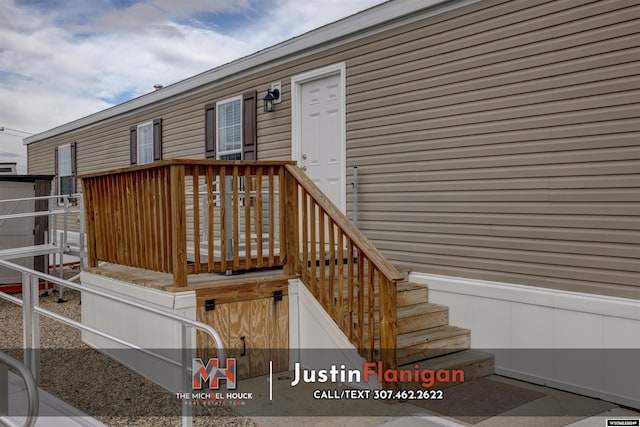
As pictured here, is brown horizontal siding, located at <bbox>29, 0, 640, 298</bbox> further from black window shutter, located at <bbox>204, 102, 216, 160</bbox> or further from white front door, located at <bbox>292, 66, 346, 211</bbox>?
black window shutter, located at <bbox>204, 102, 216, 160</bbox>

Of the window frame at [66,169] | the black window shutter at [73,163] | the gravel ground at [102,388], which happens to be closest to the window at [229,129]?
the gravel ground at [102,388]

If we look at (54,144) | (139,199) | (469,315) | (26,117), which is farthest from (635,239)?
(26,117)

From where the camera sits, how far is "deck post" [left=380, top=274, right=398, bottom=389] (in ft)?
11.1

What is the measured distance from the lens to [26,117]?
30031 millimetres

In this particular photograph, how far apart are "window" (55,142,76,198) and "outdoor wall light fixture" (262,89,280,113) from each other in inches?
265

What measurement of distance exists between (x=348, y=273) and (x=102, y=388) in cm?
187

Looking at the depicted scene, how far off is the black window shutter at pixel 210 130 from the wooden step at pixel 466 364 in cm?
460

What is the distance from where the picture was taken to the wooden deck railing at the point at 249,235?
3561 mm

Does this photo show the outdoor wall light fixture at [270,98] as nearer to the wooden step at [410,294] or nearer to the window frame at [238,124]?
the window frame at [238,124]

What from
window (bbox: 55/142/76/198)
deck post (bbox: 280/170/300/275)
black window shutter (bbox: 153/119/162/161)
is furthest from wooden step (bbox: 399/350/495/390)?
window (bbox: 55/142/76/198)

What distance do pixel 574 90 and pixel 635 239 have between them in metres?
1.06

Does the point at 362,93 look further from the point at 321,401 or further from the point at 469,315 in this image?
the point at 321,401

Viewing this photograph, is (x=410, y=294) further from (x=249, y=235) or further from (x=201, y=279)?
(x=201, y=279)

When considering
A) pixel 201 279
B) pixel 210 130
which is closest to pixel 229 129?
pixel 210 130
